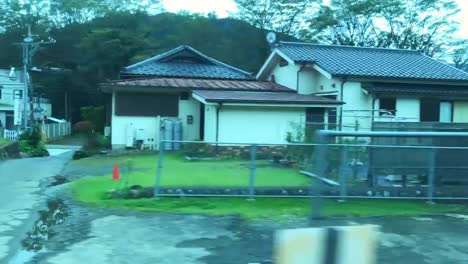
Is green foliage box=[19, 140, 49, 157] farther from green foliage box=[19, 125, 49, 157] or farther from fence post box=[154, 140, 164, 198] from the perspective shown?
fence post box=[154, 140, 164, 198]

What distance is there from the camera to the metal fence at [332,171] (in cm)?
747

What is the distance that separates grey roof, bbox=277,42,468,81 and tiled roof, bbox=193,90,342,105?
5.74 ft

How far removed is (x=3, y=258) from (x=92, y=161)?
46.6 ft

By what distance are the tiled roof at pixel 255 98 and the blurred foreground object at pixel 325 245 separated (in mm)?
18503

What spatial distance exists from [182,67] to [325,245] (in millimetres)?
29948

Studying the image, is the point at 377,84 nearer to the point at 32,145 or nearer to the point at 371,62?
the point at 371,62

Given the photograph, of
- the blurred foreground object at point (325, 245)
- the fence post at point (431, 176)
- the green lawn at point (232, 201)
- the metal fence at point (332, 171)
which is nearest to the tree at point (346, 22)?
the metal fence at point (332, 171)

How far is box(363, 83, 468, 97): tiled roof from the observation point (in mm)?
23109

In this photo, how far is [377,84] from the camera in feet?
78.3

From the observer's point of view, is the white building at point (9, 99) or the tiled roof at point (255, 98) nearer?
the tiled roof at point (255, 98)

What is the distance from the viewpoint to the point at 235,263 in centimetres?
627

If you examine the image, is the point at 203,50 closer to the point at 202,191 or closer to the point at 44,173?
the point at 44,173

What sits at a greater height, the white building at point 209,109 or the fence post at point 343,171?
the white building at point 209,109

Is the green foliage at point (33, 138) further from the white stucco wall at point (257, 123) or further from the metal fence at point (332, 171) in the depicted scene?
the metal fence at point (332, 171)
